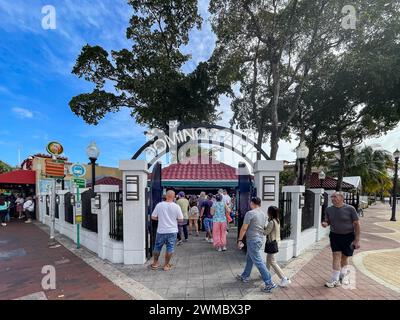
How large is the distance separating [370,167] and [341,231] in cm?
3409

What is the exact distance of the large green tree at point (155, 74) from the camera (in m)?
13.3

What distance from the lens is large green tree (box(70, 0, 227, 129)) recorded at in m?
13.3

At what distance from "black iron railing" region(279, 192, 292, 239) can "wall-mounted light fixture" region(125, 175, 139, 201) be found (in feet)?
12.1

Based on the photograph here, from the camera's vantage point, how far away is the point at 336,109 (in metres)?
14.0

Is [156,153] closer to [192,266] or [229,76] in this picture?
[192,266]

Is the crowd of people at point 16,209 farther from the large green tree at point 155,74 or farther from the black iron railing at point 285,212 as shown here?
the black iron railing at point 285,212

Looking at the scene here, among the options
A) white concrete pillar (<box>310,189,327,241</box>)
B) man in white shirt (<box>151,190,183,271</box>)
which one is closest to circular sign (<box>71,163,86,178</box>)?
man in white shirt (<box>151,190,183,271</box>)

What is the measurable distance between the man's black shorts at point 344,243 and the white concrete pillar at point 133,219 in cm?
390

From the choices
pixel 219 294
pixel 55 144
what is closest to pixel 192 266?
pixel 219 294

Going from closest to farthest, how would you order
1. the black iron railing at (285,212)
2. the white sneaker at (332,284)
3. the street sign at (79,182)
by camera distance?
the white sneaker at (332,284)
the black iron railing at (285,212)
the street sign at (79,182)

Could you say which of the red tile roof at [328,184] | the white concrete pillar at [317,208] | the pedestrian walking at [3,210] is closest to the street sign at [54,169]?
the pedestrian walking at [3,210]

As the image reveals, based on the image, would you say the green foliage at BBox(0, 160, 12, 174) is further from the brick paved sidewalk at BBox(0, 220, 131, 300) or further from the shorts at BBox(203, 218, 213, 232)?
the shorts at BBox(203, 218, 213, 232)

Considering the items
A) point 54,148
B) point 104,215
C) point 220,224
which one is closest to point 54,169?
point 54,148
